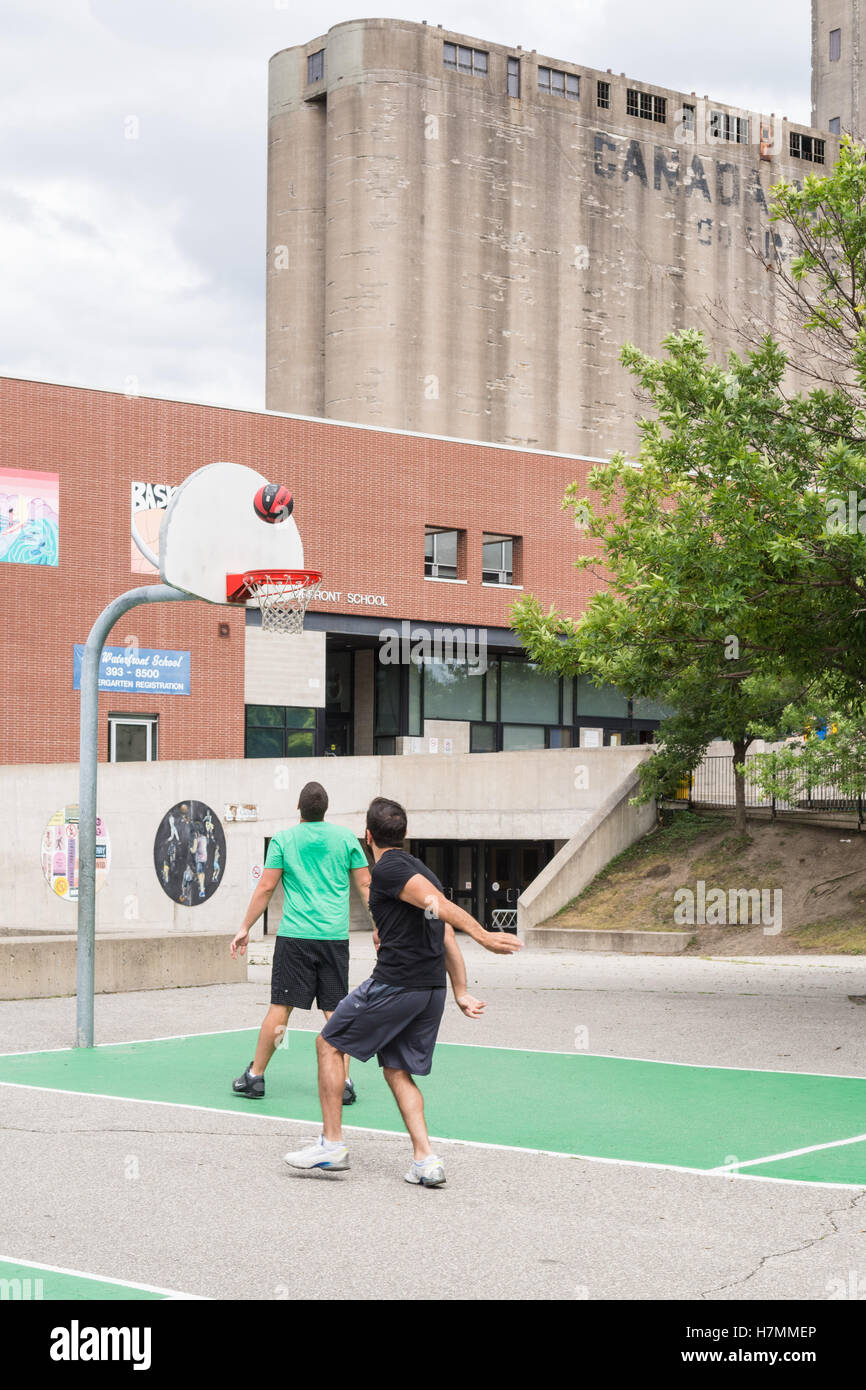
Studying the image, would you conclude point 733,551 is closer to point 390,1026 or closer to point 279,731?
point 390,1026

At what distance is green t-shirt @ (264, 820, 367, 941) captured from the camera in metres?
9.52

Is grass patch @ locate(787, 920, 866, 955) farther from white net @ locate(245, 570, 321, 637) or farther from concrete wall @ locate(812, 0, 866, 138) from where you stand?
concrete wall @ locate(812, 0, 866, 138)

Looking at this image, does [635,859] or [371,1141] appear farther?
[635,859]

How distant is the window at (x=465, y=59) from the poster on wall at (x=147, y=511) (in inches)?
1290

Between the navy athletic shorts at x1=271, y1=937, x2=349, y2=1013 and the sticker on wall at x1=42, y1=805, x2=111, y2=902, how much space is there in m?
25.1

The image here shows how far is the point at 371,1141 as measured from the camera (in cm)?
889

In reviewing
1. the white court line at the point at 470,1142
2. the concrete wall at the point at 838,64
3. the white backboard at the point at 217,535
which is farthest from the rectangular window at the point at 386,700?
the concrete wall at the point at 838,64

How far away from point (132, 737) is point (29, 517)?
636cm

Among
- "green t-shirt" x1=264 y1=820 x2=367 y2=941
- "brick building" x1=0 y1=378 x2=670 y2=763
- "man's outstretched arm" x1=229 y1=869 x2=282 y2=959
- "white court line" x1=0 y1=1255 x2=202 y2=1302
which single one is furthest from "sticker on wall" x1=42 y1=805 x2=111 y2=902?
"white court line" x1=0 y1=1255 x2=202 y2=1302

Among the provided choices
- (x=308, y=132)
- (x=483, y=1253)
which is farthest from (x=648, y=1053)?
(x=308, y=132)

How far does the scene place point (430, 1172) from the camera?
7594 millimetres

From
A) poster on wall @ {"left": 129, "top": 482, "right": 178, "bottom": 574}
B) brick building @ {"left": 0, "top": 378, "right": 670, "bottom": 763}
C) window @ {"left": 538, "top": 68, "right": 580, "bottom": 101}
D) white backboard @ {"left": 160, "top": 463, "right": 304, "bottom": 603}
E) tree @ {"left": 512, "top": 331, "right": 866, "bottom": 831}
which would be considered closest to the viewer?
white backboard @ {"left": 160, "top": 463, "right": 304, "bottom": 603}
